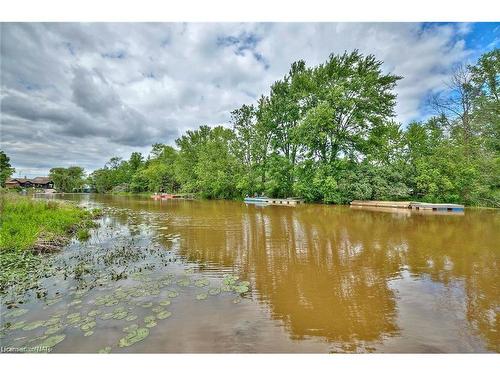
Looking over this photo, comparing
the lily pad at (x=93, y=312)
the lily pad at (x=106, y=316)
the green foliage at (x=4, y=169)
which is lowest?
the lily pad at (x=106, y=316)

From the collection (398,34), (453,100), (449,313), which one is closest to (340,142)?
(453,100)

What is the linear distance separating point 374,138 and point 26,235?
27.1 metres

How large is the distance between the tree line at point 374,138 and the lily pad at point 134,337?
75.4 feet

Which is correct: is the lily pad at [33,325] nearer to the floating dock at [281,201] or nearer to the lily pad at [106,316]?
the lily pad at [106,316]

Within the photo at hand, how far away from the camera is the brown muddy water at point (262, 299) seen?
3.22m

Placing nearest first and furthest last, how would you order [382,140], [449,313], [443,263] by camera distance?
1. [449,313]
2. [443,263]
3. [382,140]

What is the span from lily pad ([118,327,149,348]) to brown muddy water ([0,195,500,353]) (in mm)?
14

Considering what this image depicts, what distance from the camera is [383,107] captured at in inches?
1017

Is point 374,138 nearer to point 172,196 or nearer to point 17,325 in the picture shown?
point 17,325

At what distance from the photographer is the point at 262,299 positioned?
4434 mm

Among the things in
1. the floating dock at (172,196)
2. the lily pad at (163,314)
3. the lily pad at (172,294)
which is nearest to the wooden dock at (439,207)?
the lily pad at (172,294)

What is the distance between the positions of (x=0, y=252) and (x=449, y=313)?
33.0 feet
